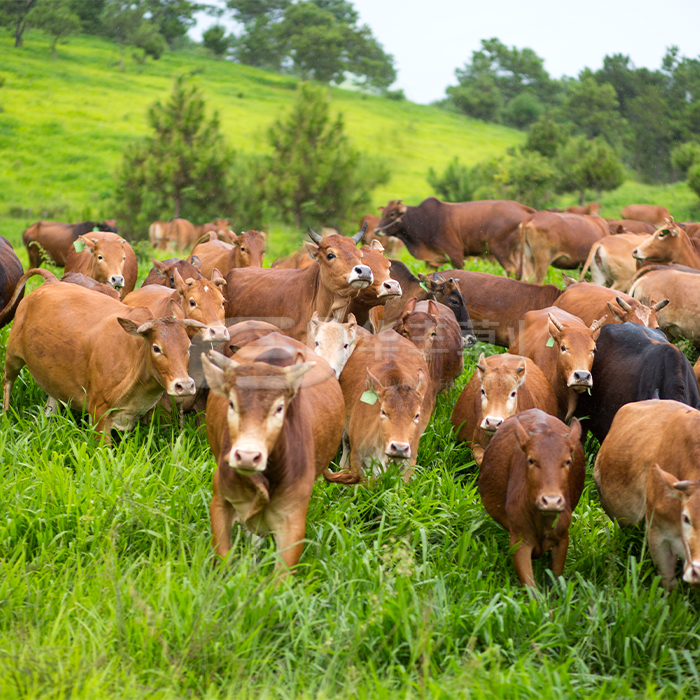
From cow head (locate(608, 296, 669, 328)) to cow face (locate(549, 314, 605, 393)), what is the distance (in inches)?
31.4

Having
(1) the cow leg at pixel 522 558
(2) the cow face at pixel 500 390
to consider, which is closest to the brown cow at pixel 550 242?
(2) the cow face at pixel 500 390

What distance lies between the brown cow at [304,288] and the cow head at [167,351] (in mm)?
1821

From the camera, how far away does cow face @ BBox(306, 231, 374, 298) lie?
7445mm

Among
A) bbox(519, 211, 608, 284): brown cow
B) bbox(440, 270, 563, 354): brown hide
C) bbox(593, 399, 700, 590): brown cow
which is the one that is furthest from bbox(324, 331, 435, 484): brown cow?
bbox(519, 211, 608, 284): brown cow

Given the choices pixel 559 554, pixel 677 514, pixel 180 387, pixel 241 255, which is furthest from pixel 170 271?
pixel 677 514

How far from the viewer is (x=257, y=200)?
55.7 feet

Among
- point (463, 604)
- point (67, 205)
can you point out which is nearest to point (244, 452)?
point (463, 604)

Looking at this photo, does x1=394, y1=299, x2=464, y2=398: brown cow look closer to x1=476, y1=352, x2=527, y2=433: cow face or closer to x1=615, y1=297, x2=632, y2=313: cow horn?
x1=476, y1=352, x2=527, y2=433: cow face

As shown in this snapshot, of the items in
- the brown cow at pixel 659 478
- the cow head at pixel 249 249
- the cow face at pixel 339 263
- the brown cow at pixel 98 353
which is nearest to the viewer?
the brown cow at pixel 659 478

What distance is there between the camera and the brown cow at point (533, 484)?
4742 mm

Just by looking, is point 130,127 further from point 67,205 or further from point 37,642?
point 37,642

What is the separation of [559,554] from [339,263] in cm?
355

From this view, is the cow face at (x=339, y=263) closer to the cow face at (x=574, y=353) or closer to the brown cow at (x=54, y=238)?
the cow face at (x=574, y=353)

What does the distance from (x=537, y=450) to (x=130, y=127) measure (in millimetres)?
24361
